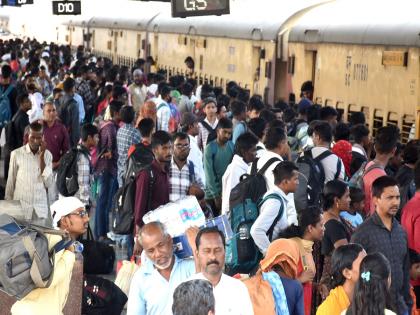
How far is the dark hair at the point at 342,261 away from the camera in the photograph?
6.01m

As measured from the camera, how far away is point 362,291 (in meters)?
5.20

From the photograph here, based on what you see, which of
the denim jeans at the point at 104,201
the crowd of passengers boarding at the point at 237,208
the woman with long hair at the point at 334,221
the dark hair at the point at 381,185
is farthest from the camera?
the denim jeans at the point at 104,201

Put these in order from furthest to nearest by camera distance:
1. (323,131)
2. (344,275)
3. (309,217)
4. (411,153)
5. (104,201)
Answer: (104,201) < (323,131) < (411,153) < (309,217) < (344,275)

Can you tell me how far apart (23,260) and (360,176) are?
474 centimetres

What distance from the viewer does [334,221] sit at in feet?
26.3

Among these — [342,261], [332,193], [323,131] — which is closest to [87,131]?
[323,131]

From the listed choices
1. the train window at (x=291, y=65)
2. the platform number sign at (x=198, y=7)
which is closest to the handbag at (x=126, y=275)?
the platform number sign at (x=198, y=7)

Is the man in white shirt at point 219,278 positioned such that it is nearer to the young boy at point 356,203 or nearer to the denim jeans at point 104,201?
the young boy at point 356,203

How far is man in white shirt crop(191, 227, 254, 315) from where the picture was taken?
5.62 m

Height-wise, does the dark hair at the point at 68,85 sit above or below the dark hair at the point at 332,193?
below

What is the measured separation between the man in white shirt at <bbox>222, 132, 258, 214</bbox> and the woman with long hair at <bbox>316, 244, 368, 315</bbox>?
3559 mm

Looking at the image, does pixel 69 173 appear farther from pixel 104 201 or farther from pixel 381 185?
pixel 381 185

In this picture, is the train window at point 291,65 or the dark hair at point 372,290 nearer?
the dark hair at point 372,290

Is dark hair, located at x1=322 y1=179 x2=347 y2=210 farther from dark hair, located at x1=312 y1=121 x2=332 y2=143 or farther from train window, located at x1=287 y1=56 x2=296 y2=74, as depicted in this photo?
train window, located at x1=287 y1=56 x2=296 y2=74
